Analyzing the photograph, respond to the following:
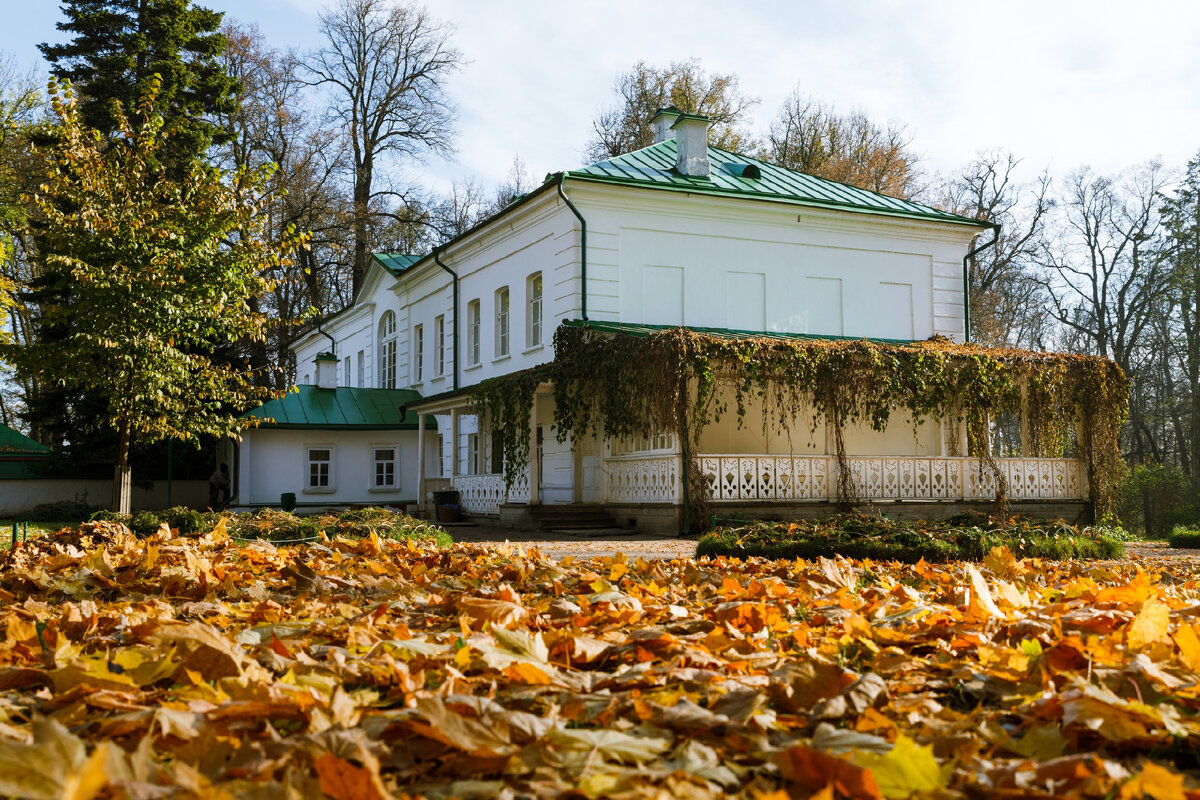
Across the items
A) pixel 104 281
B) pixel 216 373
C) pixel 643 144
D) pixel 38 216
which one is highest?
pixel 643 144

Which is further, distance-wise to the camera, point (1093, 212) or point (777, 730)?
point (1093, 212)

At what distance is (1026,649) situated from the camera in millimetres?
2566

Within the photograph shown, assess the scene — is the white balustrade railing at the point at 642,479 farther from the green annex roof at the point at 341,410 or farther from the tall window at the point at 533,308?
the green annex roof at the point at 341,410

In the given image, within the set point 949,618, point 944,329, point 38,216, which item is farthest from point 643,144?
point 949,618

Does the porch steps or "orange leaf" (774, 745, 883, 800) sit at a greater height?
"orange leaf" (774, 745, 883, 800)

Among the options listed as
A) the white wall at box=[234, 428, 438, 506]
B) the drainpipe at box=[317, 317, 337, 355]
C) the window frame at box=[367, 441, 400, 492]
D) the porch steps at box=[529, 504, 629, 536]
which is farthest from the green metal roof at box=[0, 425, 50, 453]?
the porch steps at box=[529, 504, 629, 536]

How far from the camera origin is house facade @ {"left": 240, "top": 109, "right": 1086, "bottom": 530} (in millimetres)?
18938

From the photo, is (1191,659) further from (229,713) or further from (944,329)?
(944,329)

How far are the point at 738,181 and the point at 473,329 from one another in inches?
315

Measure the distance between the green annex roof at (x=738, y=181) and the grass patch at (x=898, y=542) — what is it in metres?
12.7

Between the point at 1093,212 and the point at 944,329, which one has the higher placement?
the point at 1093,212

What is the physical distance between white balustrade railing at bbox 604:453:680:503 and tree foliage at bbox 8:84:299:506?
260 inches

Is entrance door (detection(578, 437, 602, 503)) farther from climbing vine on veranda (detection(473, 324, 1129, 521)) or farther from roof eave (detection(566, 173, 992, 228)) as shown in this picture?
roof eave (detection(566, 173, 992, 228))

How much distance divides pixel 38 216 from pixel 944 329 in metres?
29.3
